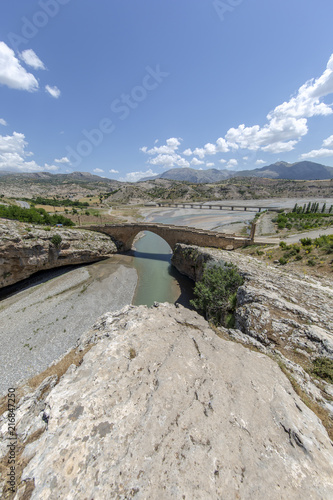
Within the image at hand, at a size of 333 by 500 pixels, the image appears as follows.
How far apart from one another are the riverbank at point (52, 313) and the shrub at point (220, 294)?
10082 mm

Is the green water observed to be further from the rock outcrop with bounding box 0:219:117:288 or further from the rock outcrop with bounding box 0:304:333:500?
the rock outcrop with bounding box 0:304:333:500

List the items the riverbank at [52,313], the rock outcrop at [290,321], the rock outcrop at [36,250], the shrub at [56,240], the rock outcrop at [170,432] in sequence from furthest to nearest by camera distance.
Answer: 1. the shrub at [56,240]
2. the rock outcrop at [36,250]
3. the riverbank at [52,313]
4. the rock outcrop at [290,321]
5. the rock outcrop at [170,432]

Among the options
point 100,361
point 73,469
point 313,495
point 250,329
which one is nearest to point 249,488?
point 313,495

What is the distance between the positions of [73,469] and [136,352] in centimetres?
375

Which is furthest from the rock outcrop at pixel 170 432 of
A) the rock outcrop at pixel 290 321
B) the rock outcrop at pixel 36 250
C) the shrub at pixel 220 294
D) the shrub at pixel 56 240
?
the shrub at pixel 56 240

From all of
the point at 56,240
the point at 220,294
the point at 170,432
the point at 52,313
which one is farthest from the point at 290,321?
the point at 56,240

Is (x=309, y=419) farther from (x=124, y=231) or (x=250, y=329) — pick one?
(x=124, y=231)

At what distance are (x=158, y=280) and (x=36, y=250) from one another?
684 inches

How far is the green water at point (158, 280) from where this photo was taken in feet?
71.0

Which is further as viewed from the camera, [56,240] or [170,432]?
[56,240]

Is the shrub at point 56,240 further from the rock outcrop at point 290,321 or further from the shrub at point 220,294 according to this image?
the rock outcrop at point 290,321

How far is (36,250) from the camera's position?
2450 centimetres

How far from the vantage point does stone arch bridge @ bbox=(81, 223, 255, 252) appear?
2539 centimetres
